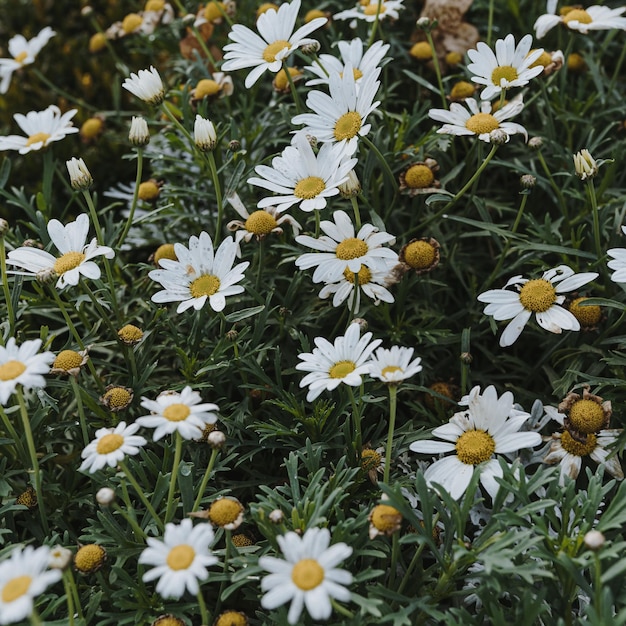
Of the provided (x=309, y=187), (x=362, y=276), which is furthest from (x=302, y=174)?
(x=362, y=276)

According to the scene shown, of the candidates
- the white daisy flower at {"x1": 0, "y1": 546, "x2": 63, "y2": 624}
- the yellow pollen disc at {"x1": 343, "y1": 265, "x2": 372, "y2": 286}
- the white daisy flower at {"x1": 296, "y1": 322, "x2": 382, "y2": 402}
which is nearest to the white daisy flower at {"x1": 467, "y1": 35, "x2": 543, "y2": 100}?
the yellow pollen disc at {"x1": 343, "y1": 265, "x2": 372, "y2": 286}

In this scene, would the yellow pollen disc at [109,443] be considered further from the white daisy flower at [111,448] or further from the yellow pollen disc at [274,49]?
the yellow pollen disc at [274,49]

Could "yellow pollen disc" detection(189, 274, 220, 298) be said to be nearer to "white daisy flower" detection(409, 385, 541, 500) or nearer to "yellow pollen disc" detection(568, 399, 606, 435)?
"white daisy flower" detection(409, 385, 541, 500)

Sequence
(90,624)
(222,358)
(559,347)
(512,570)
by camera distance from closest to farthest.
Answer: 1. (512,570)
2. (90,624)
3. (222,358)
4. (559,347)

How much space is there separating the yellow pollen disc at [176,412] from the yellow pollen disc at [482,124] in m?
0.87

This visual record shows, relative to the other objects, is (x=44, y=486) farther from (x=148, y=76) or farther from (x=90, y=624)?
(x=148, y=76)

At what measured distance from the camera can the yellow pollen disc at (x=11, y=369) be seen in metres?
1.27

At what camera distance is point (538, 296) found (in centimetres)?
154

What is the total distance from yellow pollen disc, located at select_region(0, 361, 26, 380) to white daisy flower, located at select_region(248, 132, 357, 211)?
0.54 m

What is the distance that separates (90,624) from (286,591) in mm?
612

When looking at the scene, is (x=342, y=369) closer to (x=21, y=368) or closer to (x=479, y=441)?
(x=479, y=441)

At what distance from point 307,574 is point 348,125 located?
925 mm

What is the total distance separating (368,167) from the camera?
6.02 ft

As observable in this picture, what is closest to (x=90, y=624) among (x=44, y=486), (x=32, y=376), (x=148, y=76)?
(x=44, y=486)
